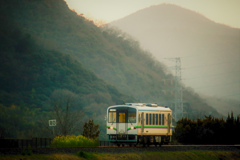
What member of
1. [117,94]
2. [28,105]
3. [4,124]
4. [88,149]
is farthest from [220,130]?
[117,94]

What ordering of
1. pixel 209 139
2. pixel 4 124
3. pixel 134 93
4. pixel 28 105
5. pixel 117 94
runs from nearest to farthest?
1. pixel 209 139
2. pixel 4 124
3. pixel 28 105
4. pixel 117 94
5. pixel 134 93

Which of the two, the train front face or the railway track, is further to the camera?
the train front face

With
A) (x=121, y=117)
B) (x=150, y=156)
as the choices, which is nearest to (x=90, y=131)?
(x=121, y=117)

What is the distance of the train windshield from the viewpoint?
35.7m

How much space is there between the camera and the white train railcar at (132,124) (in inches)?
1400

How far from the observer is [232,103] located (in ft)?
644

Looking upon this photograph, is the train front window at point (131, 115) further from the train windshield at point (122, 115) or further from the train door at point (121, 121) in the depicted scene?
the train door at point (121, 121)

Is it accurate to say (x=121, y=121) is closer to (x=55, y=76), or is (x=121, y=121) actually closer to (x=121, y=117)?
(x=121, y=117)

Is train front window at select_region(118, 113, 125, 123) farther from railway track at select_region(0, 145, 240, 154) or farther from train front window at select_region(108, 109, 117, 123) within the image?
railway track at select_region(0, 145, 240, 154)

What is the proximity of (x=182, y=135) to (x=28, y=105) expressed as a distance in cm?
8202

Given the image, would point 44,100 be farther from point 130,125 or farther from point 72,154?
point 72,154

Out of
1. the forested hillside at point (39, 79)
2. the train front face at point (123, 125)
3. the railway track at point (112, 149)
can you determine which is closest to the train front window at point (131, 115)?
the train front face at point (123, 125)

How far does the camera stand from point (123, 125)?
36.0 m

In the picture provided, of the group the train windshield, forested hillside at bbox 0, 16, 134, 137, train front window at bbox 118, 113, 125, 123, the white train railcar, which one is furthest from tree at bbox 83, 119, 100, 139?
forested hillside at bbox 0, 16, 134, 137
